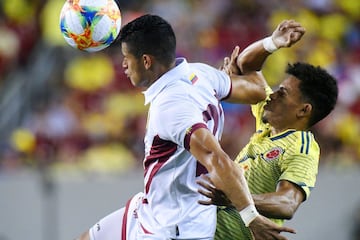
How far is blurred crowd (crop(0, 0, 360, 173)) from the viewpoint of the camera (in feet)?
39.8

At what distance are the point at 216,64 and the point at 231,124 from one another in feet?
3.46

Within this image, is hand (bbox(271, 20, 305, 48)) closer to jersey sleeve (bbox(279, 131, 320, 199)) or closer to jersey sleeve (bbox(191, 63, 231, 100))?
jersey sleeve (bbox(191, 63, 231, 100))

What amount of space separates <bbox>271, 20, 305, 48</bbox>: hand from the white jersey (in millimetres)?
747

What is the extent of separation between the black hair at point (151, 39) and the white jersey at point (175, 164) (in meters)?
0.12

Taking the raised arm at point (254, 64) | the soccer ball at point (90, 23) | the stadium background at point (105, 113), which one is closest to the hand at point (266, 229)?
the raised arm at point (254, 64)

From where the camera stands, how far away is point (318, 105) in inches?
264

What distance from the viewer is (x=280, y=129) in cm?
671

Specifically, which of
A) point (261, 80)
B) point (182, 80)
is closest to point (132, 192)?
point (261, 80)

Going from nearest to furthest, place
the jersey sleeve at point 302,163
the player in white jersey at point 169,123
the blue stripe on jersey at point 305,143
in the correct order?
the player in white jersey at point 169,123, the jersey sleeve at point 302,163, the blue stripe on jersey at point 305,143

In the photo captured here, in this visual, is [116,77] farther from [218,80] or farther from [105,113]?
[218,80]

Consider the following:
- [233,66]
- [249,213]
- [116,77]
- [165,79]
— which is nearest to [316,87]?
[233,66]

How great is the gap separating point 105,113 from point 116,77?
67cm

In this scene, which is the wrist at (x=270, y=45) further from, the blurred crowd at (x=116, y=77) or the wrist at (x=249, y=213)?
the blurred crowd at (x=116, y=77)

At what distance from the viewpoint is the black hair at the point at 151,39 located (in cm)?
588
